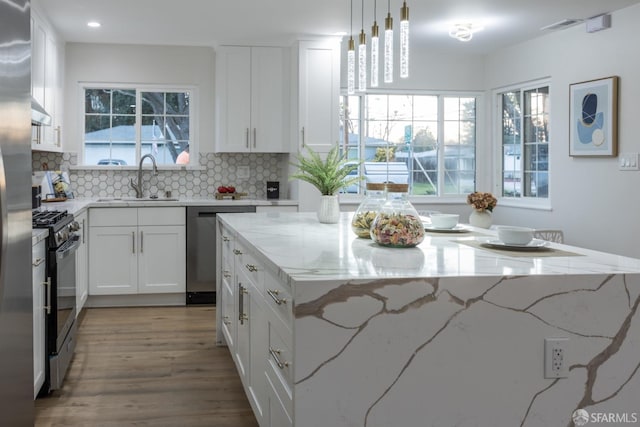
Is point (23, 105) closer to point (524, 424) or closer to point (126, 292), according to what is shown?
point (524, 424)

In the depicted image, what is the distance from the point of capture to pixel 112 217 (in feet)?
18.3

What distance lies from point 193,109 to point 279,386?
15.3 ft

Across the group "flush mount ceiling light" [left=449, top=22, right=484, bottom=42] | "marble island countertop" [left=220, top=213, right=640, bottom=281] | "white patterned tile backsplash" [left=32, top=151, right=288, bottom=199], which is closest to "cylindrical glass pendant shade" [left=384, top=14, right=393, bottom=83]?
"marble island countertop" [left=220, top=213, right=640, bottom=281]

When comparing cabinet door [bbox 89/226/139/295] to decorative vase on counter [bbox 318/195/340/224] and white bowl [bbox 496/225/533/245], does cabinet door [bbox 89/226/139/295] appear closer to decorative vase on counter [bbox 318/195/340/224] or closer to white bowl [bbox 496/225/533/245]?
decorative vase on counter [bbox 318/195/340/224]

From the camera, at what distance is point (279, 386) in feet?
6.75

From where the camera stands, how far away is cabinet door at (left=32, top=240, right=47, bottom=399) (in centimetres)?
295

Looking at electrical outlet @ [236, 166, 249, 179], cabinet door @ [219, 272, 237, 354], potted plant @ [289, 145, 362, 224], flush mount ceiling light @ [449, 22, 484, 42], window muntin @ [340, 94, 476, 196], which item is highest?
flush mount ceiling light @ [449, 22, 484, 42]

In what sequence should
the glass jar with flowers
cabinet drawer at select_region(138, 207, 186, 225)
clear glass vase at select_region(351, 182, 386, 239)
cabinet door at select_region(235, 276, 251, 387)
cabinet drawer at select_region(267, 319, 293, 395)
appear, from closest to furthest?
1. cabinet drawer at select_region(267, 319, 293, 395)
2. clear glass vase at select_region(351, 182, 386, 239)
3. cabinet door at select_region(235, 276, 251, 387)
4. the glass jar with flowers
5. cabinet drawer at select_region(138, 207, 186, 225)

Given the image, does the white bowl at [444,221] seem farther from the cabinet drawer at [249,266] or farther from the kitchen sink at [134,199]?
the kitchen sink at [134,199]

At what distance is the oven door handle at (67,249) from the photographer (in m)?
3.31

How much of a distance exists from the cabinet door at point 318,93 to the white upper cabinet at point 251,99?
29cm

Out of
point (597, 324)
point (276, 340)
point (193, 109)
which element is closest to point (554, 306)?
point (597, 324)

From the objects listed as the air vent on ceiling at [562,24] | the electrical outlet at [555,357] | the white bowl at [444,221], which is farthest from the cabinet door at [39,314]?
the air vent on ceiling at [562,24]

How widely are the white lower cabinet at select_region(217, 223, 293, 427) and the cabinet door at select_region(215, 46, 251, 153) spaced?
2.31 metres
